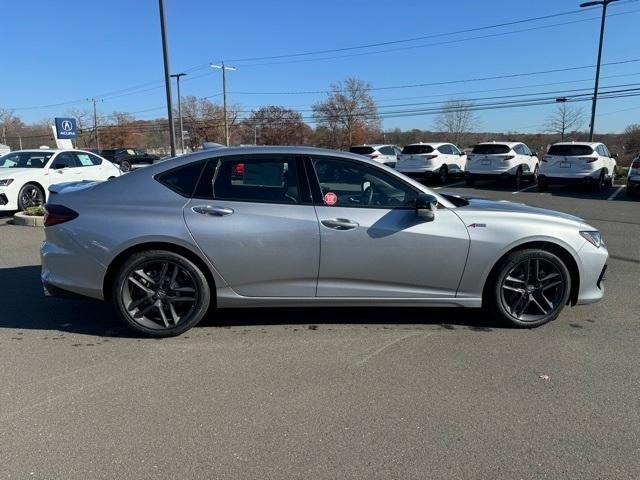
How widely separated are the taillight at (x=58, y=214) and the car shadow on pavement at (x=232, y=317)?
69cm

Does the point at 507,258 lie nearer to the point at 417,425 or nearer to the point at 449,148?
the point at 417,425

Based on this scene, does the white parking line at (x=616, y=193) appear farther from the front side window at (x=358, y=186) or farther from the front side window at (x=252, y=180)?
the front side window at (x=252, y=180)

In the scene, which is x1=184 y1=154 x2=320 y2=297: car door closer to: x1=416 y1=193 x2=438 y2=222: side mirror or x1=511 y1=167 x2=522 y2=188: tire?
x1=416 y1=193 x2=438 y2=222: side mirror

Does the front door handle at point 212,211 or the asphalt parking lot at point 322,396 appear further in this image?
the front door handle at point 212,211

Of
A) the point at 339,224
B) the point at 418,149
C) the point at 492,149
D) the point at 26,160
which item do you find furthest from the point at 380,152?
the point at 339,224

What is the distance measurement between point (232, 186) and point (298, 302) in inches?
43.8

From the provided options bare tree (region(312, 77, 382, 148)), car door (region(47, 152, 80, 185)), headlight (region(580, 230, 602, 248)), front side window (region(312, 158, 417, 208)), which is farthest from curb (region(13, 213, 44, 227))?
bare tree (region(312, 77, 382, 148))

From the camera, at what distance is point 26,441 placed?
2832 millimetres

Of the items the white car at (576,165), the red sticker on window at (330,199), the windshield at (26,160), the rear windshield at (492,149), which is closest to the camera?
the red sticker on window at (330,199)

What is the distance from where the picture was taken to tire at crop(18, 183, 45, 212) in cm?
1145

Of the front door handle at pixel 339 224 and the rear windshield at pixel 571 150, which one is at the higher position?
the rear windshield at pixel 571 150

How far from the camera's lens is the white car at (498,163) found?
64.7ft

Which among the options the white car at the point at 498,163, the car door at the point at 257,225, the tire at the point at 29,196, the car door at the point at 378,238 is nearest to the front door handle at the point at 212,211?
the car door at the point at 257,225

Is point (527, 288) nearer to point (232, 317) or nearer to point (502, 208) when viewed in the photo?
point (502, 208)
